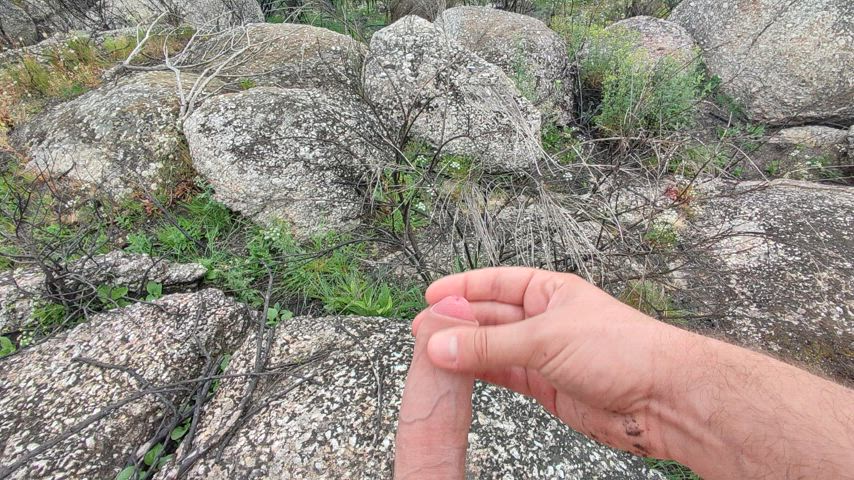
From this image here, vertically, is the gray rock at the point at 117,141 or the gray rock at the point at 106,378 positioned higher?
the gray rock at the point at 117,141

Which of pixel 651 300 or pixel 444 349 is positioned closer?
pixel 444 349

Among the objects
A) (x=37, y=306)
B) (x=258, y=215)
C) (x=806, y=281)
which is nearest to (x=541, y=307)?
(x=258, y=215)

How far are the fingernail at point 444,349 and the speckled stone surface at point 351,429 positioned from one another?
0.73 metres

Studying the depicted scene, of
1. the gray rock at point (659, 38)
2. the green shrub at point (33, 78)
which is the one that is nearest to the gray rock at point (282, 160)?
the green shrub at point (33, 78)

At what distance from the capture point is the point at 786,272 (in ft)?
9.41

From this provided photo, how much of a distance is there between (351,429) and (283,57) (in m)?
3.47

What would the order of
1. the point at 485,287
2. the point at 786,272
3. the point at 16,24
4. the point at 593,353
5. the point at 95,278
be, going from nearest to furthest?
the point at 593,353
the point at 485,287
the point at 95,278
the point at 786,272
the point at 16,24

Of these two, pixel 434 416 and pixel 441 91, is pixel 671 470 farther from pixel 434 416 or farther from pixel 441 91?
pixel 441 91

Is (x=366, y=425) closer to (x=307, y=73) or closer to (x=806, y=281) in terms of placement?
(x=806, y=281)

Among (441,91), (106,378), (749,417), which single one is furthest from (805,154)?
(106,378)

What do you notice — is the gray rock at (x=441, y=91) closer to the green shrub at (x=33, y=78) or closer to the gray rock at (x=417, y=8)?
the gray rock at (x=417, y=8)

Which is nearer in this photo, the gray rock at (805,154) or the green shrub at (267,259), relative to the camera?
the green shrub at (267,259)

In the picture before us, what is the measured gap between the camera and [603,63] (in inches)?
167

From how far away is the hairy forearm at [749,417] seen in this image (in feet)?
3.34
